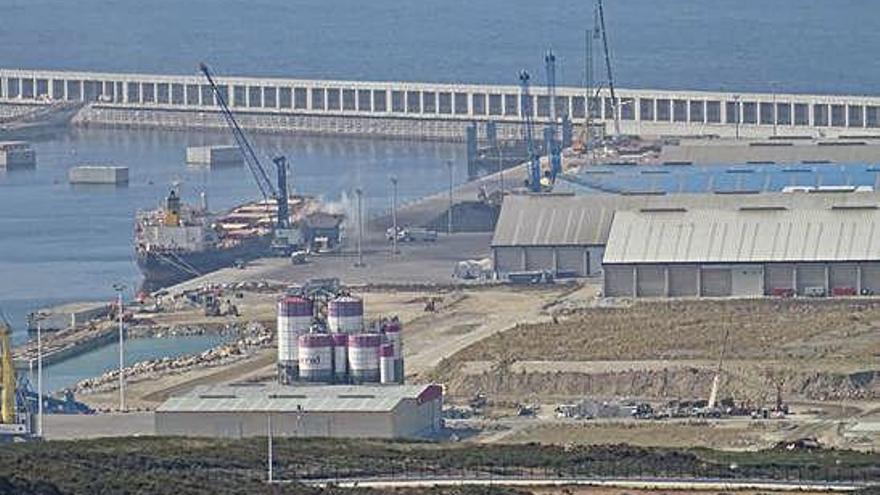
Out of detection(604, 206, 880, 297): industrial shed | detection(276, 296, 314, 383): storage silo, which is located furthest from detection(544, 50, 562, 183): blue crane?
detection(276, 296, 314, 383): storage silo

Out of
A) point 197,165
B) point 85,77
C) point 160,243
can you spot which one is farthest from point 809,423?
point 85,77

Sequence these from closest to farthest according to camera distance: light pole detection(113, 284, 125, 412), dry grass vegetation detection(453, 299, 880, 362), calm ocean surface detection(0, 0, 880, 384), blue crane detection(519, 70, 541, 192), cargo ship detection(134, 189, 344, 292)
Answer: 1. light pole detection(113, 284, 125, 412)
2. dry grass vegetation detection(453, 299, 880, 362)
3. cargo ship detection(134, 189, 344, 292)
4. calm ocean surface detection(0, 0, 880, 384)
5. blue crane detection(519, 70, 541, 192)

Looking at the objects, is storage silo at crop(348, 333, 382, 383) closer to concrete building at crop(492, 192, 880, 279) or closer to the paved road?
the paved road

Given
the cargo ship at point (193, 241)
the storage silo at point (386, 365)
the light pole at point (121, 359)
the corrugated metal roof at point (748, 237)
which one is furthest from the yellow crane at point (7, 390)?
the cargo ship at point (193, 241)

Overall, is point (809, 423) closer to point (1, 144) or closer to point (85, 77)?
point (1, 144)

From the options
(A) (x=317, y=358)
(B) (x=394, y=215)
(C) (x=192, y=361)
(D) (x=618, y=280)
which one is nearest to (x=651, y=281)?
(D) (x=618, y=280)

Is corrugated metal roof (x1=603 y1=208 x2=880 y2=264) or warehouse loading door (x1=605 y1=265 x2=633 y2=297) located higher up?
corrugated metal roof (x1=603 y1=208 x2=880 y2=264)
